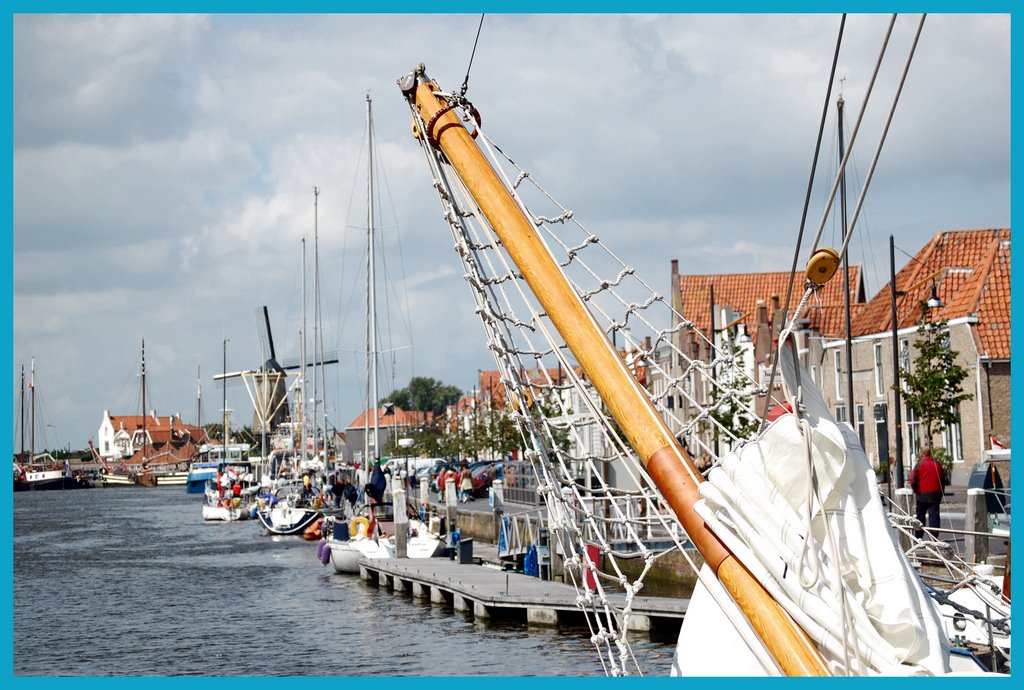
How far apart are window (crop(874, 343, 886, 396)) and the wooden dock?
16039 mm

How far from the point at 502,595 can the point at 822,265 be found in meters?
15.9

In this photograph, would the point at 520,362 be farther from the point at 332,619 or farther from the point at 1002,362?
the point at 1002,362

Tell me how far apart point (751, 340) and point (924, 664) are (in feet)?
124

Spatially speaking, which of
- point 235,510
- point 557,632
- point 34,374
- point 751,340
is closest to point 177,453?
point 34,374

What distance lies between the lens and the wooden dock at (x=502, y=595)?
58.6 ft

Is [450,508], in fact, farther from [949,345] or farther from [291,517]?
[949,345]

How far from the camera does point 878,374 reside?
3712 centimetres

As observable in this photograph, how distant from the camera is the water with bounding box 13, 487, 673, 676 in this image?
1797 cm

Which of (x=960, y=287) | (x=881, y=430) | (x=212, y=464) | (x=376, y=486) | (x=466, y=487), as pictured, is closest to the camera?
(x=376, y=486)

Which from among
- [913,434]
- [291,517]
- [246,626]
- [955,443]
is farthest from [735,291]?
[246,626]

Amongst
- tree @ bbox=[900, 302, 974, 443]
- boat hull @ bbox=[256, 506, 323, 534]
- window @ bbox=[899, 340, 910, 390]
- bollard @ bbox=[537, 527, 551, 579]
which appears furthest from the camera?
boat hull @ bbox=[256, 506, 323, 534]

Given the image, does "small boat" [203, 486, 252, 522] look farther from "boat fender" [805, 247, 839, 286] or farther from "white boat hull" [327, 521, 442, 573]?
"boat fender" [805, 247, 839, 286]

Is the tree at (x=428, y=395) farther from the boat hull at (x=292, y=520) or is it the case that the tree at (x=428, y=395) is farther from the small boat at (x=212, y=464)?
the boat hull at (x=292, y=520)

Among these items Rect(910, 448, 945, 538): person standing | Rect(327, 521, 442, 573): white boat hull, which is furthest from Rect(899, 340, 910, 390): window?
Rect(910, 448, 945, 538): person standing
